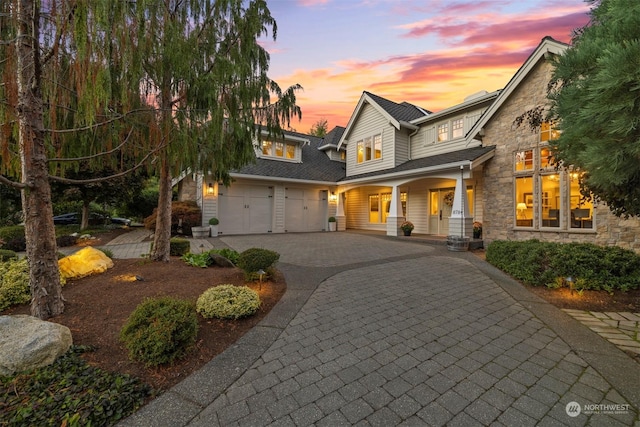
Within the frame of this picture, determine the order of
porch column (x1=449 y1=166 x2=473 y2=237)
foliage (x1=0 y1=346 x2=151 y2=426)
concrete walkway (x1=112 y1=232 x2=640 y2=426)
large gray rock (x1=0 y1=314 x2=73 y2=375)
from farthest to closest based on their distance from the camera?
porch column (x1=449 y1=166 x2=473 y2=237)
large gray rock (x1=0 y1=314 x2=73 y2=375)
concrete walkway (x1=112 y1=232 x2=640 y2=426)
foliage (x1=0 y1=346 x2=151 y2=426)

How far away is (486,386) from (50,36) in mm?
5718

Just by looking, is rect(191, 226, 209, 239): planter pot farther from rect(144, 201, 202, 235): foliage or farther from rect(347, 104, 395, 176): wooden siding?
rect(347, 104, 395, 176): wooden siding

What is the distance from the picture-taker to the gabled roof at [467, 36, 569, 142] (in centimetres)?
826

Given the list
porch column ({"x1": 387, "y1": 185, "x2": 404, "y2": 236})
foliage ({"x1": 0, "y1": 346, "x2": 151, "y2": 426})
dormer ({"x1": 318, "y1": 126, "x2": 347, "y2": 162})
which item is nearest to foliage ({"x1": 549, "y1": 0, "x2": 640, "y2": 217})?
foliage ({"x1": 0, "y1": 346, "x2": 151, "y2": 426})

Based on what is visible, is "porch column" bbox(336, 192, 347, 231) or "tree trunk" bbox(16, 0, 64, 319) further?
"porch column" bbox(336, 192, 347, 231)

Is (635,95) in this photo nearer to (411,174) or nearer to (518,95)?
(518,95)

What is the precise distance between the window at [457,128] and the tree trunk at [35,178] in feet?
45.0

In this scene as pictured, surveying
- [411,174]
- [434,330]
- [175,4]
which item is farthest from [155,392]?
[411,174]

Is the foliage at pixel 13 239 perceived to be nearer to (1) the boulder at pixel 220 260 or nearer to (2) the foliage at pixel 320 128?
(1) the boulder at pixel 220 260

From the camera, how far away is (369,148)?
15.9 m

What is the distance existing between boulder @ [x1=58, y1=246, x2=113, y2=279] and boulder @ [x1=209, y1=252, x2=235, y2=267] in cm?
214

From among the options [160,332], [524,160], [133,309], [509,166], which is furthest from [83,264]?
[524,160]
